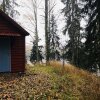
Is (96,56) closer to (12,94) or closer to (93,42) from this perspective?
(93,42)

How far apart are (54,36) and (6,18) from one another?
34.4m

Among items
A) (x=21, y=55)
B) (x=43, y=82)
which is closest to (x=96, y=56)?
(x=21, y=55)

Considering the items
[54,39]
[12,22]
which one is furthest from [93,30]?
[54,39]

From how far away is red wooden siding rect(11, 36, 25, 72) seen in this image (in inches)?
754

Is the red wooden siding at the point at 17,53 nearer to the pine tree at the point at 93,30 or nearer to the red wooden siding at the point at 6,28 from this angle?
the red wooden siding at the point at 6,28

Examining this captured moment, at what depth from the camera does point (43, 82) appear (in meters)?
14.3

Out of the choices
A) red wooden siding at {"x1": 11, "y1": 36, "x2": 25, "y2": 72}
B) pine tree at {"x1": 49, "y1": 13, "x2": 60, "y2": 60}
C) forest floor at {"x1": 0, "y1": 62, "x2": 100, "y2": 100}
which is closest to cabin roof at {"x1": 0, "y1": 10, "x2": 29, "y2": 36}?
red wooden siding at {"x1": 11, "y1": 36, "x2": 25, "y2": 72}

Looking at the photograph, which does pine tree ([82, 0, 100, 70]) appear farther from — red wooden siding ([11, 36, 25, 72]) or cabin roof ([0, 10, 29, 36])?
cabin roof ([0, 10, 29, 36])

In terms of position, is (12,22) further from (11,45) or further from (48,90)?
(48,90)

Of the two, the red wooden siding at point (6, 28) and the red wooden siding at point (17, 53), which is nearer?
the red wooden siding at point (6, 28)

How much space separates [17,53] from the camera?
63.2ft

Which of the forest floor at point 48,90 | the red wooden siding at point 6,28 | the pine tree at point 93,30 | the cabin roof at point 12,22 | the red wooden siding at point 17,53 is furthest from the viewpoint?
the pine tree at point 93,30

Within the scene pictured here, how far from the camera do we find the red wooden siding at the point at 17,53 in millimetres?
19141

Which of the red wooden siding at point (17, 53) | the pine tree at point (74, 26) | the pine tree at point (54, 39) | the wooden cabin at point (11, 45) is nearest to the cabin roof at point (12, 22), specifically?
the wooden cabin at point (11, 45)
